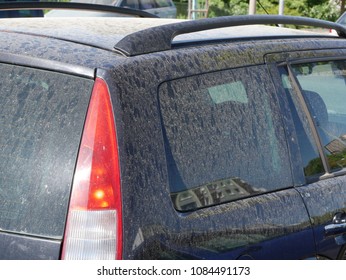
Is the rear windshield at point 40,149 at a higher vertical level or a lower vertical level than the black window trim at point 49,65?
lower

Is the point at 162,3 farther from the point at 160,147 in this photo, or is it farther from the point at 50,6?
the point at 160,147

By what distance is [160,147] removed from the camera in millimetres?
2814

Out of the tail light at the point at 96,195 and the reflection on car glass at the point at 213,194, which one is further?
the reflection on car glass at the point at 213,194

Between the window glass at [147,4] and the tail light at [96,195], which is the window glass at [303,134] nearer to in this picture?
the tail light at [96,195]

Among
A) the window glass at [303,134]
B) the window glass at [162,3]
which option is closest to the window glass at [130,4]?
the window glass at [162,3]

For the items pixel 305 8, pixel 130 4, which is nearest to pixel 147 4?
pixel 130 4

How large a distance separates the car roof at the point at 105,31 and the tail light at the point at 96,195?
0.35 meters

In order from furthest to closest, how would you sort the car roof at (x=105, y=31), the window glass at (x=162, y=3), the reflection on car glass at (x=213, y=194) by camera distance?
the window glass at (x=162, y=3)
the car roof at (x=105, y=31)
the reflection on car glass at (x=213, y=194)

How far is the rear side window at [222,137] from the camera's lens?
114 inches

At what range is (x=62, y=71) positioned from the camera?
277cm

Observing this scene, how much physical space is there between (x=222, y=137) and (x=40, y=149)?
0.74 metres

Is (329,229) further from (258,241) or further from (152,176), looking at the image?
(152,176)

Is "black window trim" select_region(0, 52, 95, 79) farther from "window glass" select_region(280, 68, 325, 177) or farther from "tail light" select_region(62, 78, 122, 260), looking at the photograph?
"window glass" select_region(280, 68, 325, 177)

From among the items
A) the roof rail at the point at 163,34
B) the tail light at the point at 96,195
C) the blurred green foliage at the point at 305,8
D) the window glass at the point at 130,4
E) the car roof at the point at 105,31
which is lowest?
the blurred green foliage at the point at 305,8
